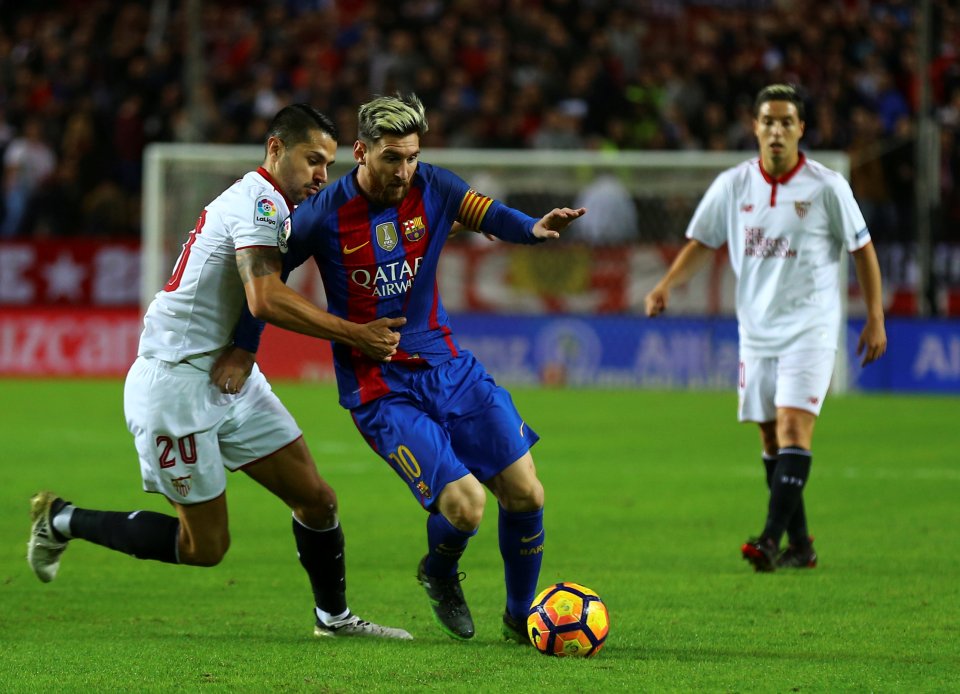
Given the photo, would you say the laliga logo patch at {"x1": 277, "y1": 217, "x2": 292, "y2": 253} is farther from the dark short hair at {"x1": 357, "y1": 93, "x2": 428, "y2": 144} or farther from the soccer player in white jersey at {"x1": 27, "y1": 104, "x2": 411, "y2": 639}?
the dark short hair at {"x1": 357, "y1": 93, "x2": 428, "y2": 144}

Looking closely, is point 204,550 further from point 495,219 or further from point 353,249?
point 495,219

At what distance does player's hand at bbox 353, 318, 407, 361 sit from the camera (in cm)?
545

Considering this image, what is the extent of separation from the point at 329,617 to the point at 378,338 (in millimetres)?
1189

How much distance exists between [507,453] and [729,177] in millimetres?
2982

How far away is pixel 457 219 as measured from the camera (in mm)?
5816

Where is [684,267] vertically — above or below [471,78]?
below

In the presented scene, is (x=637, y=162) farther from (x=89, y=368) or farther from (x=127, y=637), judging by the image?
(x=127, y=637)

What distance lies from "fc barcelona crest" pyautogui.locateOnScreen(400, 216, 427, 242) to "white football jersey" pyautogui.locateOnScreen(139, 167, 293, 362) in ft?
1.45

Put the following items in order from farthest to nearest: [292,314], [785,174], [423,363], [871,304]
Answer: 1. [785,174]
2. [871,304]
3. [423,363]
4. [292,314]

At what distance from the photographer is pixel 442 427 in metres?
5.67

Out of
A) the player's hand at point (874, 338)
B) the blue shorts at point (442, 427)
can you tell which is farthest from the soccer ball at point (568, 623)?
the player's hand at point (874, 338)

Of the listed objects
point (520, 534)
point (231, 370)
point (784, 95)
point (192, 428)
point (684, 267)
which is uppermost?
point (784, 95)

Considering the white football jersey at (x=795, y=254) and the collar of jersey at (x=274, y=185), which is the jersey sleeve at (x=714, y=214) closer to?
the white football jersey at (x=795, y=254)

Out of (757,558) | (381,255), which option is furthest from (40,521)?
(757,558)
